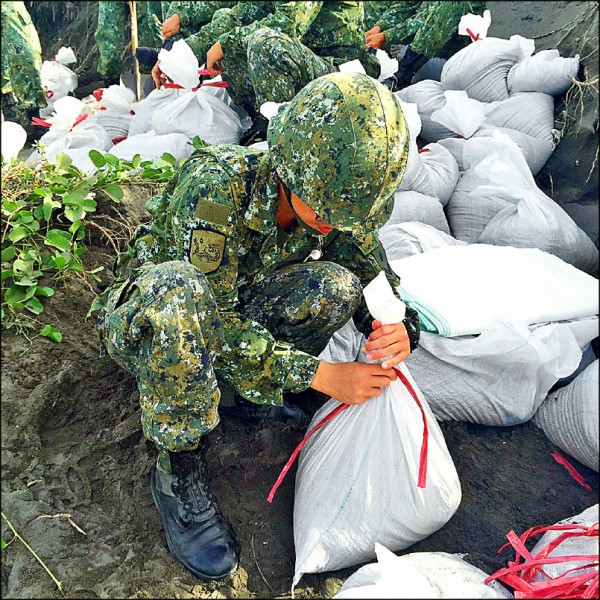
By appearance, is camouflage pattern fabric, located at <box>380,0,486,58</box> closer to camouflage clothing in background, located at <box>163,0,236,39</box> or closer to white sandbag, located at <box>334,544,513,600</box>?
camouflage clothing in background, located at <box>163,0,236,39</box>

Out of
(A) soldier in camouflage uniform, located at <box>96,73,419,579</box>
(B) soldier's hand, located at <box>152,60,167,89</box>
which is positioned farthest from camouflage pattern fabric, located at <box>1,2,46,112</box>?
(A) soldier in camouflage uniform, located at <box>96,73,419,579</box>

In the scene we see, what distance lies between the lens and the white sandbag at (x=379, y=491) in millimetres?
1196

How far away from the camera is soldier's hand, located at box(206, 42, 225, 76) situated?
9.04 feet

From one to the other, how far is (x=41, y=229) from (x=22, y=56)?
1866 millimetres

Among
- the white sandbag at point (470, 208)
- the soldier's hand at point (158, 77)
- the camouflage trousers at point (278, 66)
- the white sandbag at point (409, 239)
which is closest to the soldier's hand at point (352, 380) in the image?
the white sandbag at point (409, 239)

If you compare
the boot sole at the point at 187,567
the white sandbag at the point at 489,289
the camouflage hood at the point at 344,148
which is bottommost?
the boot sole at the point at 187,567

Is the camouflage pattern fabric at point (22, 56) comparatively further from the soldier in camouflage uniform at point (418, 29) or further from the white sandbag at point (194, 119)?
the soldier in camouflage uniform at point (418, 29)

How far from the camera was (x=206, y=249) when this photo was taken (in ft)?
3.88

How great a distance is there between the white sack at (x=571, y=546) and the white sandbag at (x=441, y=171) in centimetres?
120

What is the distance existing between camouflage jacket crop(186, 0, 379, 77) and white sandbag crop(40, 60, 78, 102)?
3.42 feet

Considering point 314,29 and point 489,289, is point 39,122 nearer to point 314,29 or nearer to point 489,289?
point 314,29

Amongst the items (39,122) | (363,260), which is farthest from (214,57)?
Answer: (363,260)

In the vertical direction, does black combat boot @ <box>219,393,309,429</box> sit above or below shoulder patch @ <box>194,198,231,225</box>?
below

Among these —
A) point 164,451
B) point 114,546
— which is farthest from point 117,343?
point 114,546
